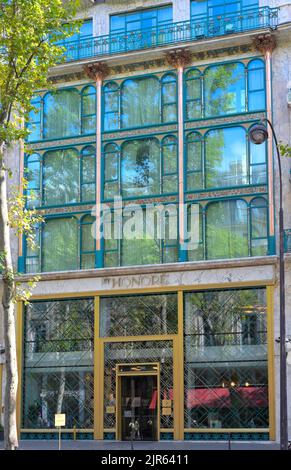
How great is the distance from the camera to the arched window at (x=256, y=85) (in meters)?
31.7

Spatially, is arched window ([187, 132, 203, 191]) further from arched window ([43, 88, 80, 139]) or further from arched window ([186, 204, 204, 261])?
arched window ([43, 88, 80, 139])

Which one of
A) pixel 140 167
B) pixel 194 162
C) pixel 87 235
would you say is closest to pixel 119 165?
pixel 140 167

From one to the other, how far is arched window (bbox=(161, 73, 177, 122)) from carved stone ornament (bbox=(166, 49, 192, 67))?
1.95 feet

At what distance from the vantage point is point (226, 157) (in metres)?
32.1

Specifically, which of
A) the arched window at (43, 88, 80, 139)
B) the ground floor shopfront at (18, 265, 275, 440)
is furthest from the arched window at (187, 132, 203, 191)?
the arched window at (43, 88, 80, 139)

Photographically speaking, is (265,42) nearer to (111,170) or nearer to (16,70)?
(111,170)

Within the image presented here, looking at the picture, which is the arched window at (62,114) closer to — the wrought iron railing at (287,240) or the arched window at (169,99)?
the arched window at (169,99)

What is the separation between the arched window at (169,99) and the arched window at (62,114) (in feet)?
13.7

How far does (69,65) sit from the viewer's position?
34.8m

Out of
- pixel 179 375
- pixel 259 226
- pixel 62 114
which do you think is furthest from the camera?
pixel 62 114

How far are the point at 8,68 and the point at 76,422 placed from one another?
15.8m

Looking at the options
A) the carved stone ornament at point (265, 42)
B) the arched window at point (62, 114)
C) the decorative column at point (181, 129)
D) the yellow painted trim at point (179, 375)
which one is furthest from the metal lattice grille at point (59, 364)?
the carved stone ornament at point (265, 42)

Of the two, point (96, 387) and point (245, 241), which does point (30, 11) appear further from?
point (96, 387)

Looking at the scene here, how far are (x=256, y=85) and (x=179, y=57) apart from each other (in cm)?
361
